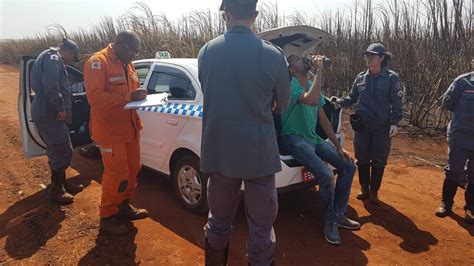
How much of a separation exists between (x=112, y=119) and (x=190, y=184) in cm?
110

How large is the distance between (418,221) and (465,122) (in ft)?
3.83

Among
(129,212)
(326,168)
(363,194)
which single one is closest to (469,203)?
(363,194)

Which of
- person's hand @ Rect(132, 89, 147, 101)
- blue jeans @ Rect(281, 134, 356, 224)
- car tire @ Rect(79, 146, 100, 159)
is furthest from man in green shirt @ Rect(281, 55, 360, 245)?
car tire @ Rect(79, 146, 100, 159)

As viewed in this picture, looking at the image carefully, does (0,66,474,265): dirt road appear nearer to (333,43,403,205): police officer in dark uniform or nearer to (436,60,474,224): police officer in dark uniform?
(436,60,474,224): police officer in dark uniform

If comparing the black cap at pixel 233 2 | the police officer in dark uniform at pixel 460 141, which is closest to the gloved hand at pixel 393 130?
the police officer in dark uniform at pixel 460 141

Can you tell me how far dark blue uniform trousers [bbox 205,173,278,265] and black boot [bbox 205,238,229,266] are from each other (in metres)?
0.19

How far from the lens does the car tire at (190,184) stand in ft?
12.5

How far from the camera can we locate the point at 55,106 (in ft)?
13.4

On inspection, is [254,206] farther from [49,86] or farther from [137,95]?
[49,86]

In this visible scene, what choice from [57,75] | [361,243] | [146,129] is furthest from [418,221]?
[57,75]

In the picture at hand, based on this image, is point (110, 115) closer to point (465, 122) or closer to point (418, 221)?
point (418, 221)

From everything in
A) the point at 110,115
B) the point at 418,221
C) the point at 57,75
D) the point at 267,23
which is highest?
the point at 267,23

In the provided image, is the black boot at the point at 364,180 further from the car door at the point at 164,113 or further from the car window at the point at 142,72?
the car window at the point at 142,72

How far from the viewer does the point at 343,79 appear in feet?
29.7
